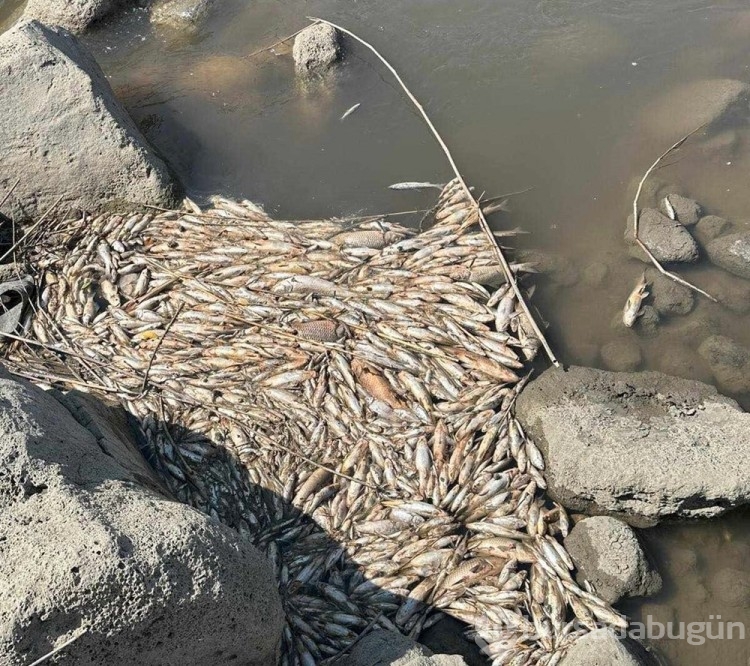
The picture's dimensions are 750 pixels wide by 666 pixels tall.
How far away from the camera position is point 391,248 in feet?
25.8

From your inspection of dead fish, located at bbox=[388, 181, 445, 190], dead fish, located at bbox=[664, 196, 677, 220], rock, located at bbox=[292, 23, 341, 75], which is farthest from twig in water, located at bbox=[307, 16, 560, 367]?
A: dead fish, located at bbox=[664, 196, 677, 220]

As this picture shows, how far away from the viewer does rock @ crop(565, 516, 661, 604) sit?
5430mm

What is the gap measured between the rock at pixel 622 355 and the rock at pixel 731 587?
2.08 m

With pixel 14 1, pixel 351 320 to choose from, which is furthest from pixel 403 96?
pixel 14 1

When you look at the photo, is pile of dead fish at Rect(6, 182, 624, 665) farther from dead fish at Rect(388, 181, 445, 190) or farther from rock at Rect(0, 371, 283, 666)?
rock at Rect(0, 371, 283, 666)

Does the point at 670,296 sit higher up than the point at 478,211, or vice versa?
the point at 478,211

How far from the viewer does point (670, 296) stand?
24.0 feet

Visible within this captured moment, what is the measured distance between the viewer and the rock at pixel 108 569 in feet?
12.1

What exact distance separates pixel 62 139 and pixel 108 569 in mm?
6498

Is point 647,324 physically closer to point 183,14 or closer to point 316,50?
point 316,50

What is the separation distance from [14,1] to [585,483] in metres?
14.1

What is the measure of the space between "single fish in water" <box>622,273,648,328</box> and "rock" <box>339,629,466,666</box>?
400 centimetres

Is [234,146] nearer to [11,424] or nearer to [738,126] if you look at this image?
[11,424]

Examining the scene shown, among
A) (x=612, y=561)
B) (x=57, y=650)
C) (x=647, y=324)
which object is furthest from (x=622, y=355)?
(x=57, y=650)
